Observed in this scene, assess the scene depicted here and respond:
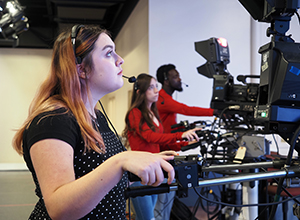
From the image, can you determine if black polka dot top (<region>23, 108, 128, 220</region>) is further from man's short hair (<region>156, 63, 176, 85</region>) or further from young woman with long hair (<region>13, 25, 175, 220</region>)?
man's short hair (<region>156, 63, 176, 85</region>)

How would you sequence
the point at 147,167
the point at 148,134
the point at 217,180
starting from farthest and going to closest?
the point at 148,134
the point at 217,180
the point at 147,167

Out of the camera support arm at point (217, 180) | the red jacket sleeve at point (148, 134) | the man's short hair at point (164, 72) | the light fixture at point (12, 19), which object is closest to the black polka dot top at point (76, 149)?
the camera support arm at point (217, 180)

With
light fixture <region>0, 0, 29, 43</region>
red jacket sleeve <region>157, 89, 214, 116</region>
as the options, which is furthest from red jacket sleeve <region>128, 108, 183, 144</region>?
light fixture <region>0, 0, 29, 43</region>

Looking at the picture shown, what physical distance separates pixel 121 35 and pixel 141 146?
5.70m

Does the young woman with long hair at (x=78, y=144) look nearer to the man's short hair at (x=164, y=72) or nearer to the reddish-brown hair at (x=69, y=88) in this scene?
the reddish-brown hair at (x=69, y=88)

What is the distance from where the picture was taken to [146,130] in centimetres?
277

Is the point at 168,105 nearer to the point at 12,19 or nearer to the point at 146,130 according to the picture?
the point at 146,130

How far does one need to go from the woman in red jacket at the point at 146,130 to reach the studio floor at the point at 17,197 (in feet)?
5.10

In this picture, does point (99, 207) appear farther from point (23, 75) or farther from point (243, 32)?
point (23, 75)

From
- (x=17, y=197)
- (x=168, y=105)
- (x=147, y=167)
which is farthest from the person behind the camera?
(x=17, y=197)

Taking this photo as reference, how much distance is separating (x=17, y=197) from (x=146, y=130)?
371 cm

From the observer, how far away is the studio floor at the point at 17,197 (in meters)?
4.42

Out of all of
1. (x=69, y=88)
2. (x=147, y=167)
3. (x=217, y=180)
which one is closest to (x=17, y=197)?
(x=69, y=88)

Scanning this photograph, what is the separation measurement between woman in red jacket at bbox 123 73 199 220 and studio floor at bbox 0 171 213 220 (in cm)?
156
